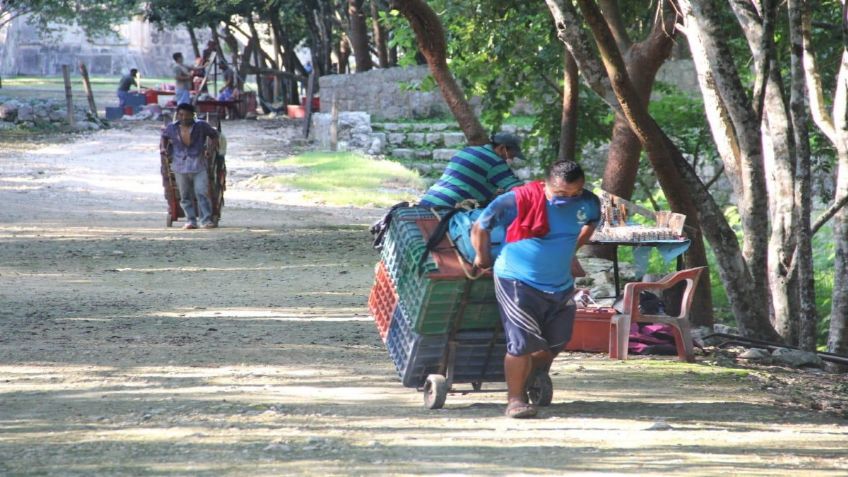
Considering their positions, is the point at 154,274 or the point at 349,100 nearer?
the point at 154,274

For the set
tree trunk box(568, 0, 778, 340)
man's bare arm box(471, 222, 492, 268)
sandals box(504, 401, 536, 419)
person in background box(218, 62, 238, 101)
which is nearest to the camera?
man's bare arm box(471, 222, 492, 268)

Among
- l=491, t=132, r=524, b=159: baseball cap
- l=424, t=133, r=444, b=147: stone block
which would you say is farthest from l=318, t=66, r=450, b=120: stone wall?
l=491, t=132, r=524, b=159: baseball cap

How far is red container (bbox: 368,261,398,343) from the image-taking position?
7156mm

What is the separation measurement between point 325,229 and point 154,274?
14.8ft

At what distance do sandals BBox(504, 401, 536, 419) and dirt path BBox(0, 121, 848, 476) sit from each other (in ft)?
0.16

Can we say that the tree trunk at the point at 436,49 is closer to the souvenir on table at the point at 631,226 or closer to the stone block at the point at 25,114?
the souvenir on table at the point at 631,226

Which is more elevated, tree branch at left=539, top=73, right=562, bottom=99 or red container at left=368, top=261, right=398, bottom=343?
tree branch at left=539, top=73, right=562, bottom=99

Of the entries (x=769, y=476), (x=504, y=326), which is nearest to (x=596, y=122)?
(x=504, y=326)

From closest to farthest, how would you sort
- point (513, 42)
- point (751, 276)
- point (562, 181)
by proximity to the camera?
point (562, 181) < point (751, 276) < point (513, 42)

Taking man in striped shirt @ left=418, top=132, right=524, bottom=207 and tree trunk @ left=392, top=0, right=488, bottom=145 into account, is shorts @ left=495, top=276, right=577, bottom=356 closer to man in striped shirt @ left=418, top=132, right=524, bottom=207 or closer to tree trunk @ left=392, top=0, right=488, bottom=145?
man in striped shirt @ left=418, top=132, right=524, bottom=207

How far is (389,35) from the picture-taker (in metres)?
37.2

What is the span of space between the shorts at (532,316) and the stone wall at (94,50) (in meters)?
59.6

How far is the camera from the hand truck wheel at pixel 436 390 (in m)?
6.80

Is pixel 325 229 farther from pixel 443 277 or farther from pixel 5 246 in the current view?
pixel 443 277
